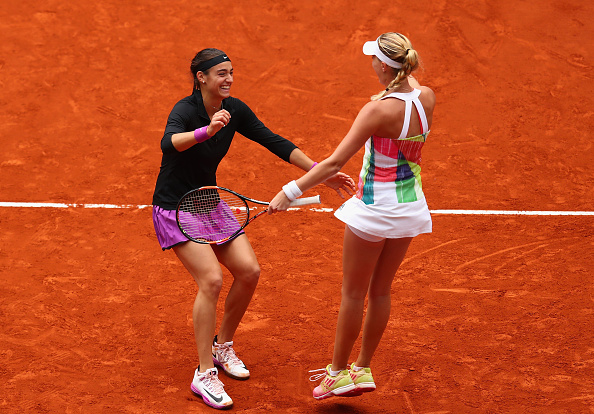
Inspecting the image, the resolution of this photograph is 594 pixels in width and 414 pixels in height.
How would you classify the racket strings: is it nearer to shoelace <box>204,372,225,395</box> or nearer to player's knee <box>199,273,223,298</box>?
player's knee <box>199,273,223,298</box>

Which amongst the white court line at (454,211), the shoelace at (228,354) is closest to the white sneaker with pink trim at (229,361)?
the shoelace at (228,354)

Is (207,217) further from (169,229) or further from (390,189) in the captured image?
(390,189)

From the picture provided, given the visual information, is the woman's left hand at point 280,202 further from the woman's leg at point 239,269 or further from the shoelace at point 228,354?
the shoelace at point 228,354

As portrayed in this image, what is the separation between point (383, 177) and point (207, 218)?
1359mm

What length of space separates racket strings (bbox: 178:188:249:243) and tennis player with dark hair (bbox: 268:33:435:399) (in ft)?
2.36

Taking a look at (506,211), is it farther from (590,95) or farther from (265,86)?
(265,86)

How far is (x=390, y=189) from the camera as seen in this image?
14.2 feet

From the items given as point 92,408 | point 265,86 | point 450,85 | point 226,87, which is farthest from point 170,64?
point 92,408

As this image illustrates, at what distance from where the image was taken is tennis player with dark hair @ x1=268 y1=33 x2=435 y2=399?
13.7ft

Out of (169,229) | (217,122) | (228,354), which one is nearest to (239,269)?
(169,229)

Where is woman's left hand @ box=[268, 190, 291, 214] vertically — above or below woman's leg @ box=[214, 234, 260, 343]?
above

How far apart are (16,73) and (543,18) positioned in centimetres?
769

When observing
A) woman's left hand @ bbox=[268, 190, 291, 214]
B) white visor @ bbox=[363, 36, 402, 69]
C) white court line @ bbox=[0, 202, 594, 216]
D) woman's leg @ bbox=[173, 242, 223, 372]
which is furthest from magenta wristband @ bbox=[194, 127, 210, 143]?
white court line @ bbox=[0, 202, 594, 216]

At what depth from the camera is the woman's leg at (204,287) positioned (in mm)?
4891
